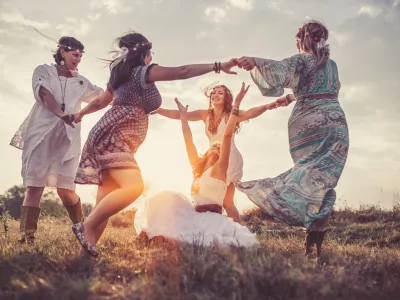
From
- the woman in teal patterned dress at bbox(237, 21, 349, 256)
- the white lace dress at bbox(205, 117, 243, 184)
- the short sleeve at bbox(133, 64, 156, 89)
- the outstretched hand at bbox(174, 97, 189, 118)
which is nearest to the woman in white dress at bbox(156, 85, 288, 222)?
the white lace dress at bbox(205, 117, 243, 184)

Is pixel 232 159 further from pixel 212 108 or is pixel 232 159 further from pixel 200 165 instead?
pixel 200 165

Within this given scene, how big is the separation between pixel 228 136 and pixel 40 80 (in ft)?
8.82

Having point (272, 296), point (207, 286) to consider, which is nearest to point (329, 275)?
point (272, 296)

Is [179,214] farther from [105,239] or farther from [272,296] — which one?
[272,296]

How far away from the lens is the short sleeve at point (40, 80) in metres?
6.37

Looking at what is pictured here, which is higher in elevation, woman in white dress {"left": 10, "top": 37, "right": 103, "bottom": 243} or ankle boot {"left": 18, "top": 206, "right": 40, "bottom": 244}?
woman in white dress {"left": 10, "top": 37, "right": 103, "bottom": 243}

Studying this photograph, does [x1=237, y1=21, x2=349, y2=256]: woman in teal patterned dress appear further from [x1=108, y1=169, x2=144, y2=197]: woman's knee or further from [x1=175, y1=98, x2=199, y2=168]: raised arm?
[x1=108, y1=169, x2=144, y2=197]: woman's knee

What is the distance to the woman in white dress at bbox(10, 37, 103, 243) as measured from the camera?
638 centimetres

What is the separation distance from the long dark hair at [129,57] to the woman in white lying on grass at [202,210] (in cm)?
127

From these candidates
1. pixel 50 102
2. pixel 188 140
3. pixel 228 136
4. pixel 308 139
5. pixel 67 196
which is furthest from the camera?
pixel 67 196

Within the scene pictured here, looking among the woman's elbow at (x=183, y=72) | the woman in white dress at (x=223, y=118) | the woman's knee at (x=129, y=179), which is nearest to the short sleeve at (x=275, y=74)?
the woman's elbow at (x=183, y=72)

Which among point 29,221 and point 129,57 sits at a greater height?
point 129,57

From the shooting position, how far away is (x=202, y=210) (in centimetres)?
568

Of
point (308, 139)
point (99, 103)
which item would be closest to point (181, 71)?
point (99, 103)
